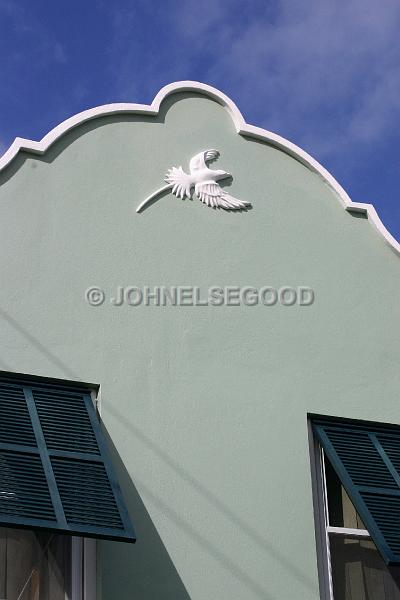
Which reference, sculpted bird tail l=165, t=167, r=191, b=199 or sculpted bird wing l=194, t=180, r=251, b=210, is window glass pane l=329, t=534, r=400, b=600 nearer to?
sculpted bird wing l=194, t=180, r=251, b=210

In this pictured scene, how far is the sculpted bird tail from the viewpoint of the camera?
1050cm

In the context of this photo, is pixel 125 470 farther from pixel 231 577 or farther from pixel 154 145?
pixel 154 145

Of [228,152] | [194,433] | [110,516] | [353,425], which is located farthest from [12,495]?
[228,152]

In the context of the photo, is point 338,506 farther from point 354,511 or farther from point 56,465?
point 56,465

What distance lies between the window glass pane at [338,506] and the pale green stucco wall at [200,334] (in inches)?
12.0

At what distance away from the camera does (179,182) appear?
10.5m

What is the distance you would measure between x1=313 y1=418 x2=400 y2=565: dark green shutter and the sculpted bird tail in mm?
2214

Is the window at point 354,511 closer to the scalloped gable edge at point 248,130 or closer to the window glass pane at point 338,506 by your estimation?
the window glass pane at point 338,506

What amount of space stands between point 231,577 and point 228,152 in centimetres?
379

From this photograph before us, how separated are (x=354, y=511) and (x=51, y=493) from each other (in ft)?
9.06

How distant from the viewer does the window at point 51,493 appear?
8328mm

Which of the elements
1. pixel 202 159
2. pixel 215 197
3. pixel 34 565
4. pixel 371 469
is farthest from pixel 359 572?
pixel 202 159

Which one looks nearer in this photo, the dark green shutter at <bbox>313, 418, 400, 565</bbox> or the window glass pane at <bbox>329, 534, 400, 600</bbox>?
the dark green shutter at <bbox>313, 418, 400, 565</bbox>

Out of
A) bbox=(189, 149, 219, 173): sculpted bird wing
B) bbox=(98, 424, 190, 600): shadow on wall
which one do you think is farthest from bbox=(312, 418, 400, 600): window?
bbox=(189, 149, 219, 173): sculpted bird wing
